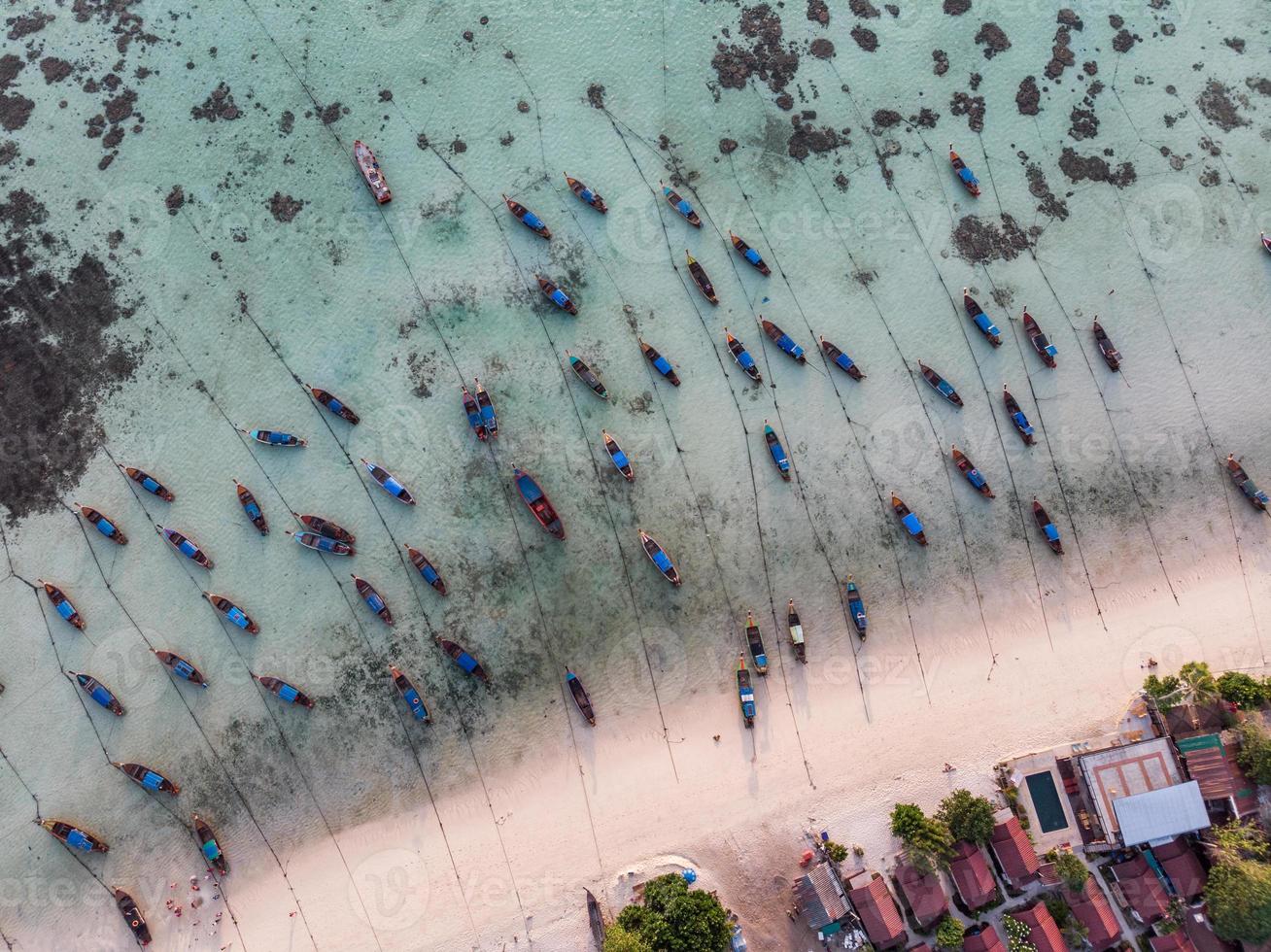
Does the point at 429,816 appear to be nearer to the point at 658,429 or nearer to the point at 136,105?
the point at 658,429

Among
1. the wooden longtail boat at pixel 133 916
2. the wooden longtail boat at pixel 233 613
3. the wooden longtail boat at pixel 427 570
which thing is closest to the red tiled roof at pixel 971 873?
the wooden longtail boat at pixel 427 570

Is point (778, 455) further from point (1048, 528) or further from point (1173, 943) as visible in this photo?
point (1173, 943)

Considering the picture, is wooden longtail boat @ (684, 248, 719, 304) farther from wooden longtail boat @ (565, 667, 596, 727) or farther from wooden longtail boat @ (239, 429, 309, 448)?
wooden longtail boat @ (239, 429, 309, 448)

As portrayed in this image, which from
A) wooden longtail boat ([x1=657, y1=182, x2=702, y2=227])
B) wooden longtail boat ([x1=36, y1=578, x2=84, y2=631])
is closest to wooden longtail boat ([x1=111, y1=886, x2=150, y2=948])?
wooden longtail boat ([x1=36, y1=578, x2=84, y2=631])

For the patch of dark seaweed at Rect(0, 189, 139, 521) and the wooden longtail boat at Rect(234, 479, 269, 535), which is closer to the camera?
the wooden longtail boat at Rect(234, 479, 269, 535)

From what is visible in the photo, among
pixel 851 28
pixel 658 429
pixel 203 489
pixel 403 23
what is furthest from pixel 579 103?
pixel 203 489

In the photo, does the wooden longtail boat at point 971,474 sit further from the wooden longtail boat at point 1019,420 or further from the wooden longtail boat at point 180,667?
the wooden longtail boat at point 180,667

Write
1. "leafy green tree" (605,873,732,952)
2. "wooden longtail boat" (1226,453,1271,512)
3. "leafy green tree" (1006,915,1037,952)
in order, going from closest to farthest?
"leafy green tree" (605,873,732,952)
"leafy green tree" (1006,915,1037,952)
"wooden longtail boat" (1226,453,1271,512)
